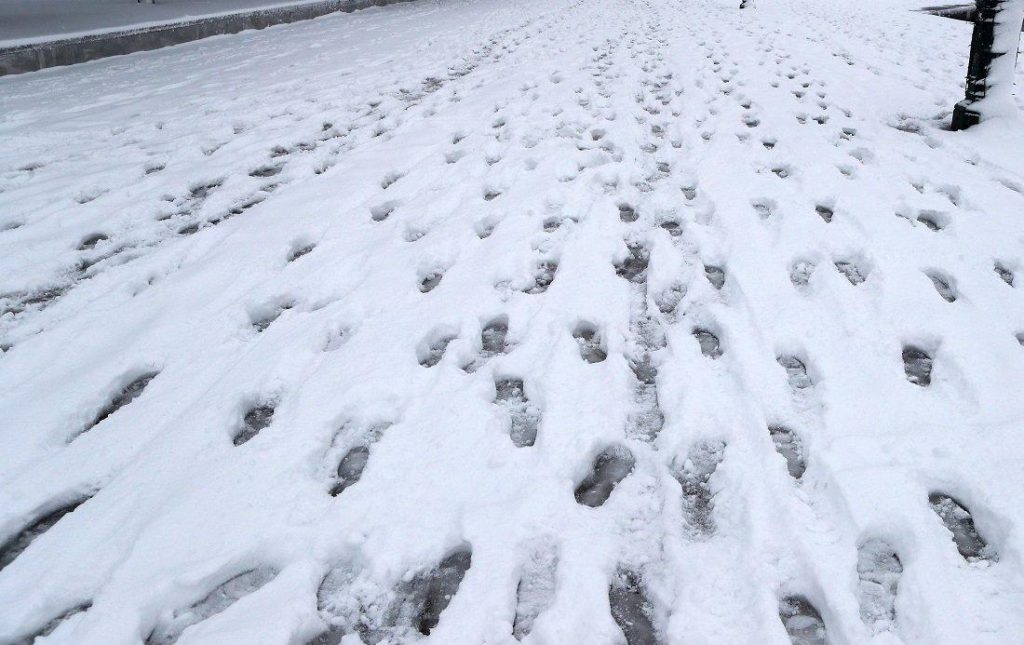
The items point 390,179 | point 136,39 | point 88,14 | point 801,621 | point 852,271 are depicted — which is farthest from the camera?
point 88,14

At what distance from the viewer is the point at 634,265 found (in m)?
2.45

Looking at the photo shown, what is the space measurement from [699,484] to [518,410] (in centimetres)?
57

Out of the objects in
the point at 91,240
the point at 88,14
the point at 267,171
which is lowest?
the point at 91,240

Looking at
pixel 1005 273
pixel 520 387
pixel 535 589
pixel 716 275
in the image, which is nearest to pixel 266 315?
pixel 520 387

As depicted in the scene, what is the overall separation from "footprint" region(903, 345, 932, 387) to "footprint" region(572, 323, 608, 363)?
966mm

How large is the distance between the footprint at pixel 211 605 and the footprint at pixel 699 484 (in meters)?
1.01

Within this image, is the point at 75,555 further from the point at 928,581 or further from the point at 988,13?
the point at 988,13

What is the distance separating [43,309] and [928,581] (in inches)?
124

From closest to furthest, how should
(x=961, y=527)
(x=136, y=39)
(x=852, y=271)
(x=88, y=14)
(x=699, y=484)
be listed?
1. (x=961, y=527)
2. (x=699, y=484)
3. (x=852, y=271)
4. (x=136, y=39)
5. (x=88, y=14)

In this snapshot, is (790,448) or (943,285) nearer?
(790,448)

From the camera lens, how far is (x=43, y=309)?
7.67 ft

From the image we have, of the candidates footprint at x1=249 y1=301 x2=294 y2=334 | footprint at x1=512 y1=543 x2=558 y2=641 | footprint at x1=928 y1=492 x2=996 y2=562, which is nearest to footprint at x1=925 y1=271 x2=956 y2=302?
footprint at x1=928 y1=492 x2=996 y2=562

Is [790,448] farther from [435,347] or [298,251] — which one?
[298,251]

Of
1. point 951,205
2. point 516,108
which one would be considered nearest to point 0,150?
point 516,108
